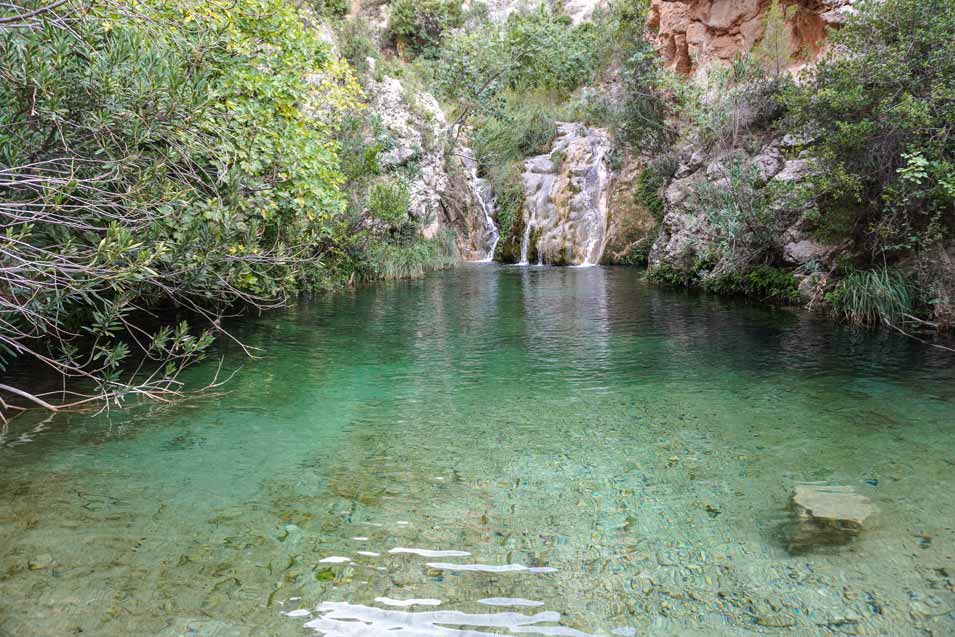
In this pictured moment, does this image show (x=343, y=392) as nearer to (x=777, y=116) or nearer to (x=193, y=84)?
(x=193, y=84)

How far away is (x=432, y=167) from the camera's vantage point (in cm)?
2494

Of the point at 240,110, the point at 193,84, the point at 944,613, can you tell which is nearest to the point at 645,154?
the point at 240,110

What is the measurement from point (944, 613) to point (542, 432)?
2.97 metres

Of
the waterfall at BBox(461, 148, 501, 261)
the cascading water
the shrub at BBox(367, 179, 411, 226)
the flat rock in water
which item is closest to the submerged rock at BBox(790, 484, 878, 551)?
the flat rock in water

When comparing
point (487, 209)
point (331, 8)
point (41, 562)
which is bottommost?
point (41, 562)

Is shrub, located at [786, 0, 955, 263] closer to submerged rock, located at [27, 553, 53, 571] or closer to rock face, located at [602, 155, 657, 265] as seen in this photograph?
submerged rock, located at [27, 553, 53, 571]

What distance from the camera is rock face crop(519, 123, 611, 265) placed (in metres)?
25.3

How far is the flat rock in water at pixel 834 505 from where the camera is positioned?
3713 millimetres

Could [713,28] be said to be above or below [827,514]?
above

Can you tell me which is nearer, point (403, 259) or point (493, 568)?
point (493, 568)

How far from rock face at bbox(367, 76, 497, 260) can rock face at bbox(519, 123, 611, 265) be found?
277 cm

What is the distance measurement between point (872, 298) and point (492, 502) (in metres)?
8.79

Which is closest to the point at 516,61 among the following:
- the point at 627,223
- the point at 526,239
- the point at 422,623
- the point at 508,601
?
the point at 526,239

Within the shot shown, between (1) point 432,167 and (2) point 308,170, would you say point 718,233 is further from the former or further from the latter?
(1) point 432,167
